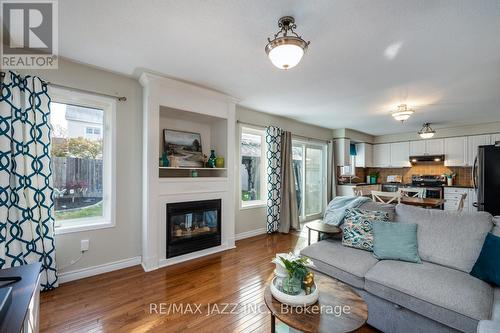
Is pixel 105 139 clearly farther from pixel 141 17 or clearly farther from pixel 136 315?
pixel 136 315

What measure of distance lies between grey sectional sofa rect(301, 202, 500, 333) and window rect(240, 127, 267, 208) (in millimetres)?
2276

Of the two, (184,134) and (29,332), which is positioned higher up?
(184,134)

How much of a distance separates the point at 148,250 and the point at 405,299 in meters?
2.77

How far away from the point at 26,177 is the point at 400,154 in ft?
27.1

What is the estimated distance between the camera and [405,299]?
1619 mm

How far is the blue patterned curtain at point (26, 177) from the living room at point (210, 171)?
13 mm

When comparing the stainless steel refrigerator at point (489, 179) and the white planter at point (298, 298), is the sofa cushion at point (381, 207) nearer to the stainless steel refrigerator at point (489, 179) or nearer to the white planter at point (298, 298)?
the white planter at point (298, 298)

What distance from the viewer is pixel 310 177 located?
19.3 ft

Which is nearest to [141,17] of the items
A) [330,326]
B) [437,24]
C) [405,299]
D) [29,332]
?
[29,332]

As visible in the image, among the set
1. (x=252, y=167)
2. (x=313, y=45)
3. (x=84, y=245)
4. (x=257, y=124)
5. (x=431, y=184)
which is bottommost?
(x=84, y=245)

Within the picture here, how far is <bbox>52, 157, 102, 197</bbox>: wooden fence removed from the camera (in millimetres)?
2637

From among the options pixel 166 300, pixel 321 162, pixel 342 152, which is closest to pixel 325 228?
pixel 166 300

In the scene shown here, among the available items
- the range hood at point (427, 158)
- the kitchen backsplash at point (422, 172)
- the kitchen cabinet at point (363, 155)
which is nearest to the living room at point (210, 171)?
the range hood at point (427, 158)

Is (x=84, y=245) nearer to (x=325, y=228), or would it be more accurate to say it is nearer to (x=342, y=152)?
(x=325, y=228)
